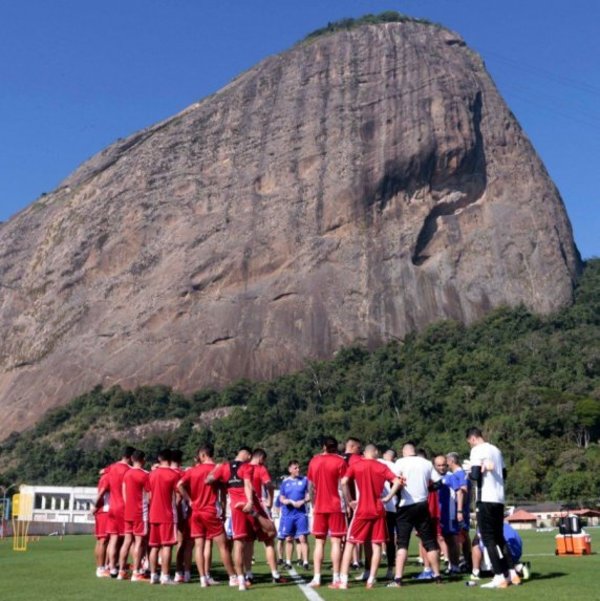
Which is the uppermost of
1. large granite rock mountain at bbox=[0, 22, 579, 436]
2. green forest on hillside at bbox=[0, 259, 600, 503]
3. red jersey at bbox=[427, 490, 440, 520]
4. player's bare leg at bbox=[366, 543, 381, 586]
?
large granite rock mountain at bbox=[0, 22, 579, 436]

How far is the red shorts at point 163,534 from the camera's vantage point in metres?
14.5

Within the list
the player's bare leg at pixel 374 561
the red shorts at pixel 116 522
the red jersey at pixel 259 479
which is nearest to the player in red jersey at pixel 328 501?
the player's bare leg at pixel 374 561

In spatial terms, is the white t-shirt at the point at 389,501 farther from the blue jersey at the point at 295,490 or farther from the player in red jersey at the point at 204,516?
the blue jersey at the point at 295,490

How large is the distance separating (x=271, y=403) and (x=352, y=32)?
4941cm

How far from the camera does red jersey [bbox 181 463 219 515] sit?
13.8m

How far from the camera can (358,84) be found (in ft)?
384

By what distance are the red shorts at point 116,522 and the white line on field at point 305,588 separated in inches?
105

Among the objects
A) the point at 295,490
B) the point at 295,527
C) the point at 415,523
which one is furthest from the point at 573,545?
the point at 415,523

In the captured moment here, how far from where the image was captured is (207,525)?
45.3ft

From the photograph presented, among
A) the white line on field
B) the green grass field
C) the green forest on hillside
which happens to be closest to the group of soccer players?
the white line on field

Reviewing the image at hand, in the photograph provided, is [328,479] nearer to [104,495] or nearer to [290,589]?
[290,589]

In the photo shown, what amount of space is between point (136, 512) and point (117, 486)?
773mm

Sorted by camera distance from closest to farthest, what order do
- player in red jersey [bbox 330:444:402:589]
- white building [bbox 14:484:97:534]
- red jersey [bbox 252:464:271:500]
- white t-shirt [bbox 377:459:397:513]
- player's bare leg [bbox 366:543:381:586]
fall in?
player's bare leg [bbox 366:543:381:586] < player in red jersey [bbox 330:444:402:589] < white t-shirt [bbox 377:459:397:513] < red jersey [bbox 252:464:271:500] < white building [bbox 14:484:97:534]

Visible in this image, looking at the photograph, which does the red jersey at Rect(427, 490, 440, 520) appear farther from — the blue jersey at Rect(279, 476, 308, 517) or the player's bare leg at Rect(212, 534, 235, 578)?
the player's bare leg at Rect(212, 534, 235, 578)
